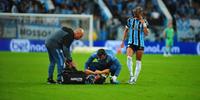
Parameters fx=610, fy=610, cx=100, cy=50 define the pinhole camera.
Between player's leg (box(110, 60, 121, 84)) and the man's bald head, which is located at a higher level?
the man's bald head

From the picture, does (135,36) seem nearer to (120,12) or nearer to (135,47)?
(135,47)

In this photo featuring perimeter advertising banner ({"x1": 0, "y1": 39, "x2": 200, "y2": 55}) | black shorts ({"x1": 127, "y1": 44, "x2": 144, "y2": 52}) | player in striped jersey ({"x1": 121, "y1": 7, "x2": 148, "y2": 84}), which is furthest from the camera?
perimeter advertising banner ({"x1": 0, "y1": 39, "x2": 200, "y2": 55})

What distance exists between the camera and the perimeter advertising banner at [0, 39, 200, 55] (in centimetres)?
4109

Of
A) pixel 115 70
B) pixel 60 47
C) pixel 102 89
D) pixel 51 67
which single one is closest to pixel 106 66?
pixel 115 70

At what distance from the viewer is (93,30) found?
4397cm

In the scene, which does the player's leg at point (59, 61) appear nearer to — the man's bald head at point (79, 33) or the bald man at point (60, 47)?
the bald man at point (60, 47)

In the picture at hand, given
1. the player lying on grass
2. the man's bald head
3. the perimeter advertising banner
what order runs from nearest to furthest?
1. the man's bald head
2. the player lying on grass
3. the perimeter advertising banner

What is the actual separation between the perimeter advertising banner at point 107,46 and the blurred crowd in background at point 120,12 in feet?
2.71

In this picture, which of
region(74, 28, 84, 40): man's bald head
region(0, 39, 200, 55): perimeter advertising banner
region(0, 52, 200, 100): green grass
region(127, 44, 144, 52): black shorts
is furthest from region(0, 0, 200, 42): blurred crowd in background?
region(74, 28, 84, 40): man's bald head

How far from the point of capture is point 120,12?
45156 millimetres

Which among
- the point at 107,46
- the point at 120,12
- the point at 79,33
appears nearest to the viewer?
the point at 79,33

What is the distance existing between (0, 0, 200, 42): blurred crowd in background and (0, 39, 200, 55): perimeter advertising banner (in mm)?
825

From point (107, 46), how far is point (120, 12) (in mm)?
4217

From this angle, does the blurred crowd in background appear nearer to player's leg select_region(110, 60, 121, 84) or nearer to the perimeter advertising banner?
the perimeter advertising banner
